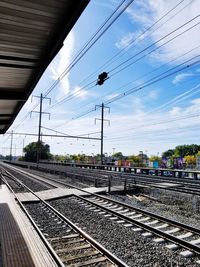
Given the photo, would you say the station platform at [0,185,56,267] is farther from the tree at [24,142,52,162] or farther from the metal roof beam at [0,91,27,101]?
the tree at [24,142,52,162]

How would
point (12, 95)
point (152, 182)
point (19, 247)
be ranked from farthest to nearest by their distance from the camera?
point (152, 182)
point (12, 95)
point (19, 247)

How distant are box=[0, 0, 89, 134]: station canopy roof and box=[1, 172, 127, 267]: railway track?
4363mm

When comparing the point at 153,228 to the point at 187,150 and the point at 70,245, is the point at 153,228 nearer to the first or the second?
the point at 70,245

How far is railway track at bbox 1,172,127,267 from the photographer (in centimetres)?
662

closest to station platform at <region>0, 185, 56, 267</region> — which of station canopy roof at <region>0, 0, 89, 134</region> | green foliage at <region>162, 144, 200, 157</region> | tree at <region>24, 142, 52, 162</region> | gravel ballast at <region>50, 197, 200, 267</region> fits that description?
gravel ballast at <region>50, 197, 200, 267</region>

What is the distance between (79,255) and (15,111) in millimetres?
7094

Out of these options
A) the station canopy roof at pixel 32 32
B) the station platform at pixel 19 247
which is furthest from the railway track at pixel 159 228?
the station canopy roof at pixel 32 32

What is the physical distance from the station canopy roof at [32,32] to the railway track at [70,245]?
436cm

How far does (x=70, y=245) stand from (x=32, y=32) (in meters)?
5.68

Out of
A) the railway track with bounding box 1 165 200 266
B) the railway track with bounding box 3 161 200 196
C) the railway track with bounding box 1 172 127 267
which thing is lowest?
the railway track with bounding box 1 172 127 267

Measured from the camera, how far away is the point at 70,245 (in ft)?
26.2

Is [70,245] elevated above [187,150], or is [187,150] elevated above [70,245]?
[187,150]

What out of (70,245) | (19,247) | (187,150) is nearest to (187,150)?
(187,150)

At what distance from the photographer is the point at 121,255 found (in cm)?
727
